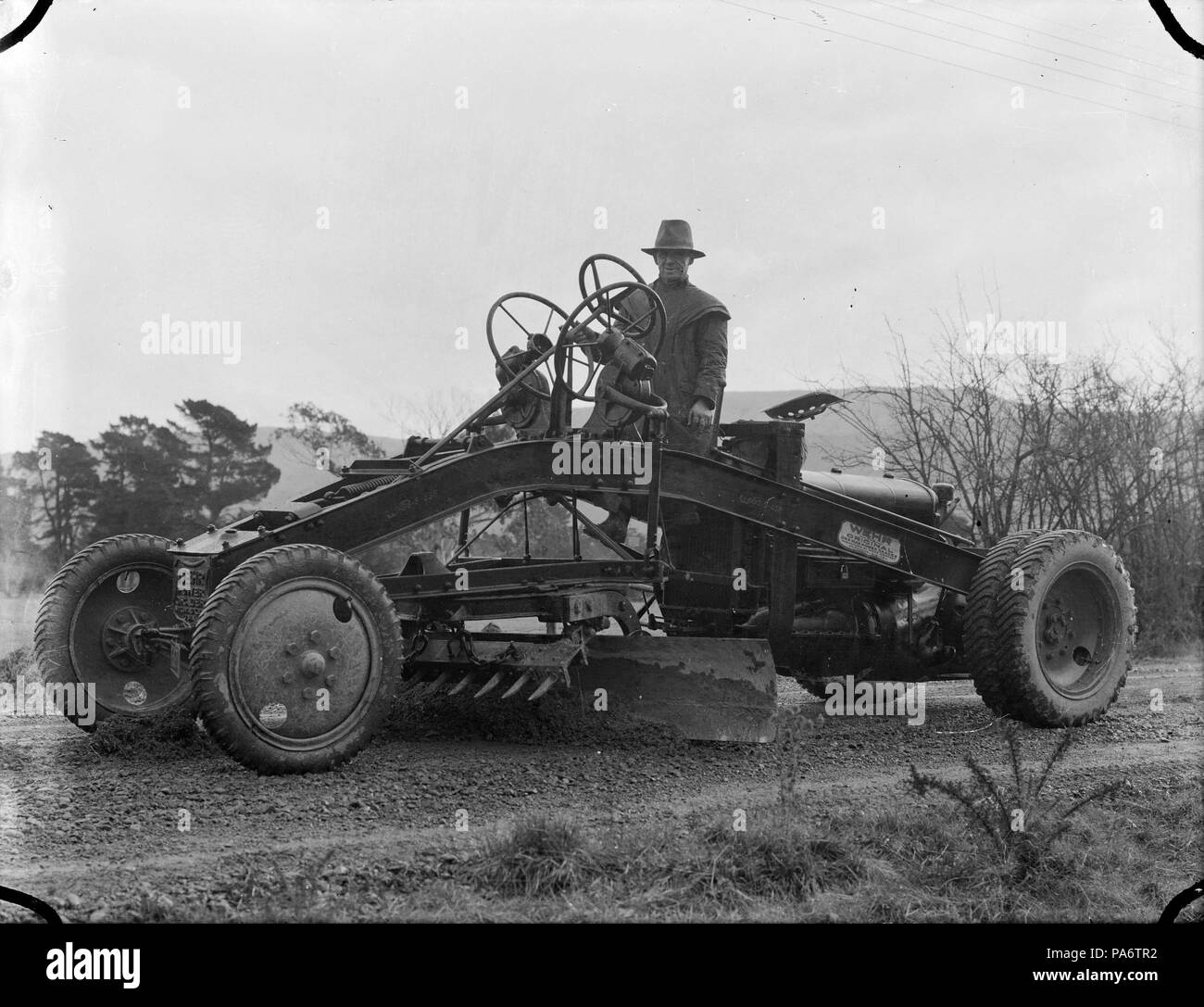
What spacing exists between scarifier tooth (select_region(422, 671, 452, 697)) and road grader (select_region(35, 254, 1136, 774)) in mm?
14

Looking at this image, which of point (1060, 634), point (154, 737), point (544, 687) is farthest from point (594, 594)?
point (1060, 634)

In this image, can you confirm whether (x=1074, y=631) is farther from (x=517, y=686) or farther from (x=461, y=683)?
(x=461, y=683)

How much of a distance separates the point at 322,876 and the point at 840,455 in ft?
34.5

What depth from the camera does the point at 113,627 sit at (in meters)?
6.96

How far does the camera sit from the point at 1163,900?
5133 millimetres

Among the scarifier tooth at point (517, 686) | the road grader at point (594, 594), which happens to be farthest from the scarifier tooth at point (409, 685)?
the scarifier tooth at point (517, 686)

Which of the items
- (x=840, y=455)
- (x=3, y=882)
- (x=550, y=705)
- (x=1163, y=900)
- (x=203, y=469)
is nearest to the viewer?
(x=3, y=882)

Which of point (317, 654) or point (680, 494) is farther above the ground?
point (680, 494)

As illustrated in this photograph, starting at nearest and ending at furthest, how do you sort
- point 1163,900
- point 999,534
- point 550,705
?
1. point 1163,900
2. point 550,705
3. point 999,534

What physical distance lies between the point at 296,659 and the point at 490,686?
1399 millimetres

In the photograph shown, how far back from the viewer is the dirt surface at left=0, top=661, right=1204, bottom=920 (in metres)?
4.79

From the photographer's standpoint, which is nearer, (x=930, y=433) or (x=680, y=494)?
(x=680, y=494)

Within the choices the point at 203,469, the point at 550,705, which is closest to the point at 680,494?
the point at 550,705

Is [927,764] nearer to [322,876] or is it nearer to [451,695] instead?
[451,695]
